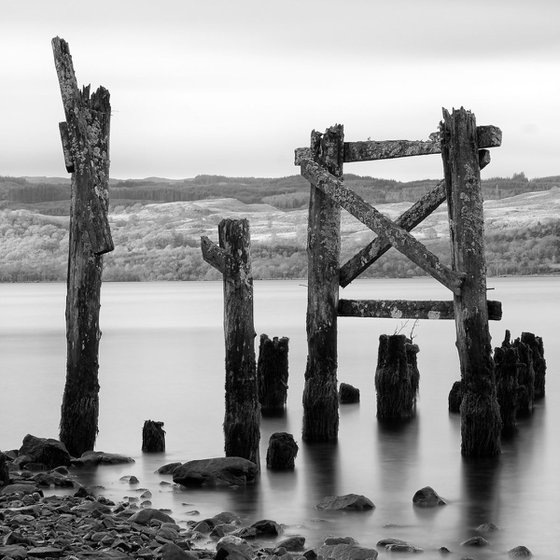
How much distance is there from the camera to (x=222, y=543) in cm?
906

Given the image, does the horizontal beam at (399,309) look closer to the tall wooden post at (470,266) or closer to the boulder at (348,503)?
the tall wooden post at (470,266)

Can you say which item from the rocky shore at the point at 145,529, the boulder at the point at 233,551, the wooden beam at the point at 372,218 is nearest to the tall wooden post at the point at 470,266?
the wooden beam at the point at 372,218

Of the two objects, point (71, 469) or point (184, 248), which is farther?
point (184, 248)

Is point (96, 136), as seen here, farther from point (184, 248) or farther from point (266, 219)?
point (266, 219)

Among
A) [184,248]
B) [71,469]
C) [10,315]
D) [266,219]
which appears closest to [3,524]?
[71,469]

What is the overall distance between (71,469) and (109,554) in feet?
15.4

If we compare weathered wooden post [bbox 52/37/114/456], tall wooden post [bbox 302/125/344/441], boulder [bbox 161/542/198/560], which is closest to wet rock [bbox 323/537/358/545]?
boulder [bbox 161/542/198/560]

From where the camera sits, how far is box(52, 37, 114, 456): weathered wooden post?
13578mm

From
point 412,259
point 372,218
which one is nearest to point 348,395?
point 372,218

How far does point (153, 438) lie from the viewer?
15.5 metres

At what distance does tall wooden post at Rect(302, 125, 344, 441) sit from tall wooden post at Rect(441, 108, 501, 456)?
5.83 ft

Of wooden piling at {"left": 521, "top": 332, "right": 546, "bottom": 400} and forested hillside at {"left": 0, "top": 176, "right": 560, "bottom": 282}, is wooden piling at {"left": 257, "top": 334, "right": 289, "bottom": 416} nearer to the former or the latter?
wooden piling at {"left": 521, "top": 332, "right": 546, "bottom": 400}

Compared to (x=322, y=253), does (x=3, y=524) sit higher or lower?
lower

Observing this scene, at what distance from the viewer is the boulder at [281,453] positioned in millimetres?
13406
